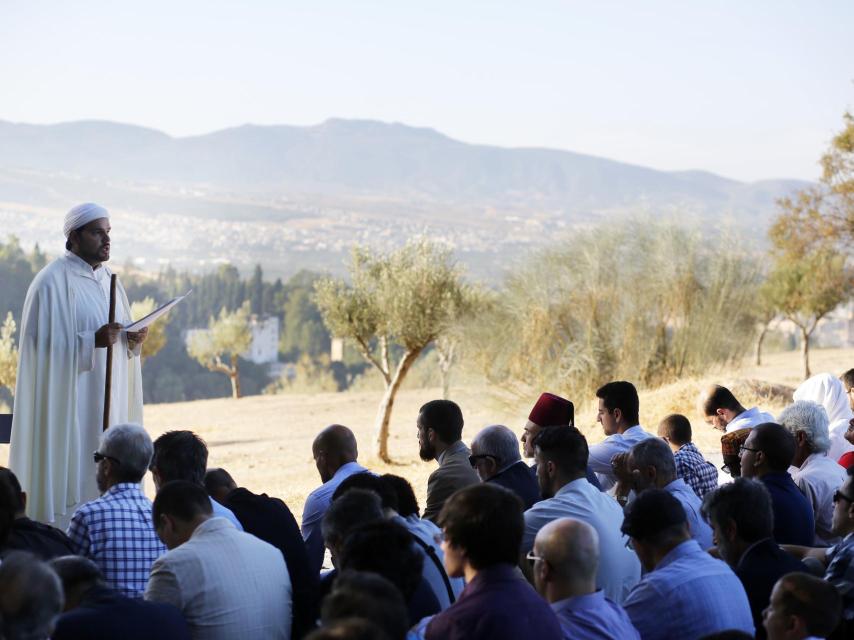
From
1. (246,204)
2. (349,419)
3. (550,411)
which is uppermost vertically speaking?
(246,204)

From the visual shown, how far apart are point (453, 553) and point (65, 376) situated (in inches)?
149

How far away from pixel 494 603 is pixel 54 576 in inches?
52.1

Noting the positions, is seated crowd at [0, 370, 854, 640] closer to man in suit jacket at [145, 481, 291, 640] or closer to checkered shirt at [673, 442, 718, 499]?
man in suit jacket at [145, 481, 291, 640]

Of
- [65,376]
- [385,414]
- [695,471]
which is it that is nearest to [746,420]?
[695,471]

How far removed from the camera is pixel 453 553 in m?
3.69

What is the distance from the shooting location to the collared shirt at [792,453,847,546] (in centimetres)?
602

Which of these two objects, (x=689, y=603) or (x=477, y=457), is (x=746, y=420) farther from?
(x=689, y=603)

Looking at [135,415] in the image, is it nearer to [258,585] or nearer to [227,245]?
[258,585]

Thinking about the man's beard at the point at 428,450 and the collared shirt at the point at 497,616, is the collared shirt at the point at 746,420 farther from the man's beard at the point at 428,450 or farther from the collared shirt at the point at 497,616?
the collared shirt at the point at 497,616

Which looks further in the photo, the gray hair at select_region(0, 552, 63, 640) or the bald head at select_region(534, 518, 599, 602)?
the bald head at select_region(534, 518, 599, 602)

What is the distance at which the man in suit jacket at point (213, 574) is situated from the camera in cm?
404

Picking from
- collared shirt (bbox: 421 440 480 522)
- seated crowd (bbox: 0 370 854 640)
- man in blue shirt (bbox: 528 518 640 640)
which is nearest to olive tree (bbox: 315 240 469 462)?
collared shirt (bbox: 421 440 480 522)

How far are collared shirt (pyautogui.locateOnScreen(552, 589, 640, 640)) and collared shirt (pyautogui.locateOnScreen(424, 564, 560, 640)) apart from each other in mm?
198

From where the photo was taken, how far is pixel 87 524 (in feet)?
15.4
